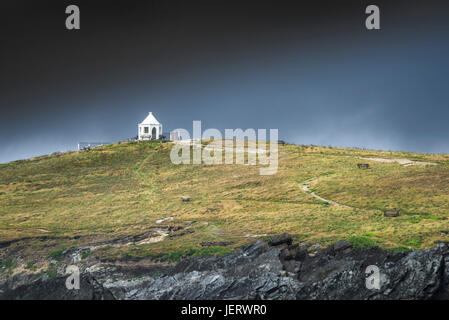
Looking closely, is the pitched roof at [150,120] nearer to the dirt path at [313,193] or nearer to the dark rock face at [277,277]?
the dirt path at [313,193]

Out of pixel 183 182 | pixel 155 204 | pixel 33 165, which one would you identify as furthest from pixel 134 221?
pixel 33 165

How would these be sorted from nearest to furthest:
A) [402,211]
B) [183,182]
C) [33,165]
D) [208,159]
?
1. [402,211]
2. [183,182]
3. [208,159]
4. [33,165]

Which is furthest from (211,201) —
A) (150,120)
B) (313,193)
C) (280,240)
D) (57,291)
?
(150,120)

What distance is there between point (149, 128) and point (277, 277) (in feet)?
233

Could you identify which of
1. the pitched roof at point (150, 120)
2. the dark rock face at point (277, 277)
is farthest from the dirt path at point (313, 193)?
the pitched roof at point (150, 120)

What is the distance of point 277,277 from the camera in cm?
3606

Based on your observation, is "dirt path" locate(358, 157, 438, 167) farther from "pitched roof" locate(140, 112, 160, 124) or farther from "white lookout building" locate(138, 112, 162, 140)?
"pitched roof" locate(140, 112, 160, 124)

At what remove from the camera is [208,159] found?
283ft

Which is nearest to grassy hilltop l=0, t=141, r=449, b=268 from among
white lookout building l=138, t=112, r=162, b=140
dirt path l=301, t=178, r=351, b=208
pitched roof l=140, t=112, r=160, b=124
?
dirt path l=301, t=178, r=351, b=208
